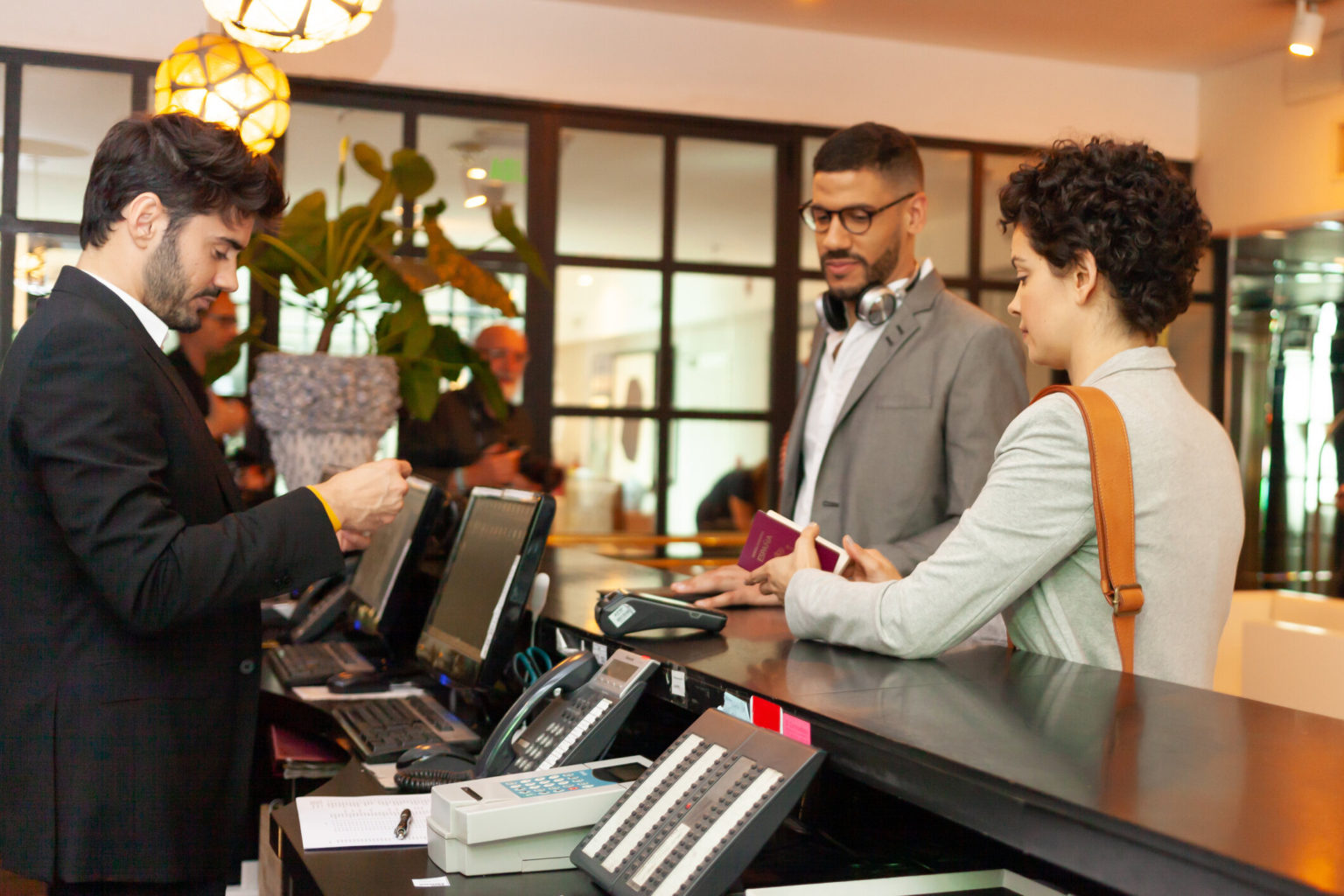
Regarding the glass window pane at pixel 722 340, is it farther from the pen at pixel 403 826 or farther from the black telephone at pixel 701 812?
the black telephone at pixel 701 812

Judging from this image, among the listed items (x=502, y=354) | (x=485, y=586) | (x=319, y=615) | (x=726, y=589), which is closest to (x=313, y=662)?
(x=319, y=615)

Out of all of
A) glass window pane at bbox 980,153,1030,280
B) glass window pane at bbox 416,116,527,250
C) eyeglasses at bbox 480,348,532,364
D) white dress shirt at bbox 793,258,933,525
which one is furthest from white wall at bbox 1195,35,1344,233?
white dress shirt at bbox 793,258,933,525

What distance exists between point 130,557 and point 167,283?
385 millimetres

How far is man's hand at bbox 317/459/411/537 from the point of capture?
1.56m

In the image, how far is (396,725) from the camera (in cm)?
194

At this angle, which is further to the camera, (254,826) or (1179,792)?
(254,826)

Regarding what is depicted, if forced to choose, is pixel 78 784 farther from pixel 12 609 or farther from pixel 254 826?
pixel 254 826

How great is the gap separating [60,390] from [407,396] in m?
2.67

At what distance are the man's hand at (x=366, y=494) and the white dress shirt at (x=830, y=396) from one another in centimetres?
103

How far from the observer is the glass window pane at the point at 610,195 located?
16.6 ft

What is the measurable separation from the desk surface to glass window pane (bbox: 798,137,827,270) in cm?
405

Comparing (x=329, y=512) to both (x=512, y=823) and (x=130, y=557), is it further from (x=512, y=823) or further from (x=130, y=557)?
(x=512, y=823)

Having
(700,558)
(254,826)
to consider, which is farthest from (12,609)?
(700,558)

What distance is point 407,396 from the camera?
13.1 ft
